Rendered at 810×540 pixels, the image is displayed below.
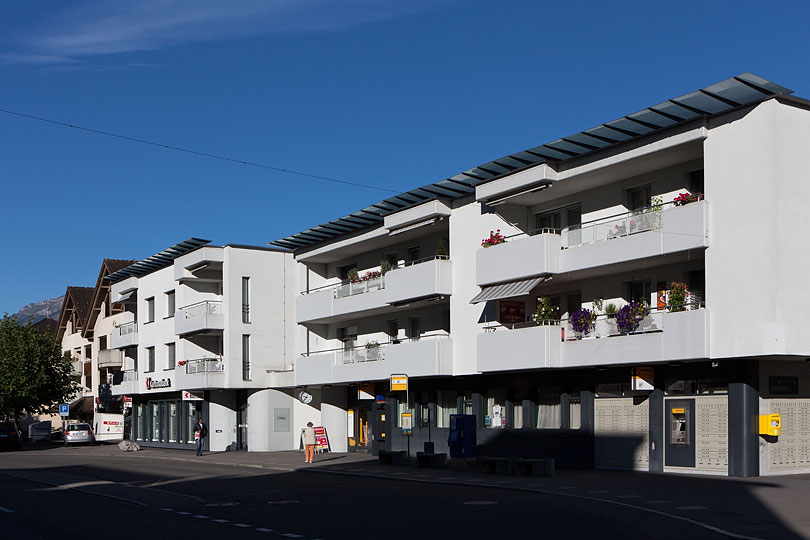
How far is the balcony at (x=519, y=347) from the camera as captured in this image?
30000mm

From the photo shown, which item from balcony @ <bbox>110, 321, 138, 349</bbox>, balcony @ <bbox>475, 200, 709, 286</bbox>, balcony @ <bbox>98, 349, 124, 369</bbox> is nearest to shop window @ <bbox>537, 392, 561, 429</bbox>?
balcony @ <bbox>475, 200, 709, 286</bbox>

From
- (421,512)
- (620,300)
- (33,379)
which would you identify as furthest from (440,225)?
(33,379)

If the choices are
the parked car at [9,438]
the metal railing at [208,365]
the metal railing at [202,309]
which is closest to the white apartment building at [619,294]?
the metal railing at [208,365]

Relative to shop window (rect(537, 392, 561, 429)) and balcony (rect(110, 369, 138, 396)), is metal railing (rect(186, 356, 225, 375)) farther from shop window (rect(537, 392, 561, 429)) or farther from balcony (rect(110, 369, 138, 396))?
shop window (rect(537, 392, 561, 429))

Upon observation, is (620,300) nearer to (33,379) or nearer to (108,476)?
(108,476)

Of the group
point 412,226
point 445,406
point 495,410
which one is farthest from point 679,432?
point 412,226

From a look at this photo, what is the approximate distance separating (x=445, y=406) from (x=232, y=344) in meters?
14.0

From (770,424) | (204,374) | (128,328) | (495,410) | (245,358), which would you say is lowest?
(495,410)

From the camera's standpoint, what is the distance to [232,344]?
47.4 metres

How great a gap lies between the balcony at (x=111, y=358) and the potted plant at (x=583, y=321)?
4433 centimetres

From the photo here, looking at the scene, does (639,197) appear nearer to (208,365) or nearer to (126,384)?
(208,365)

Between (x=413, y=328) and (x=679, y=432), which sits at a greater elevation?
(x=413, y=328)

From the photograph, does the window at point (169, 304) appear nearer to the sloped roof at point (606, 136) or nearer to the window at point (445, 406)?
the sloped roof at point (606, 136)

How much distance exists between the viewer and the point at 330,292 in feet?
144
